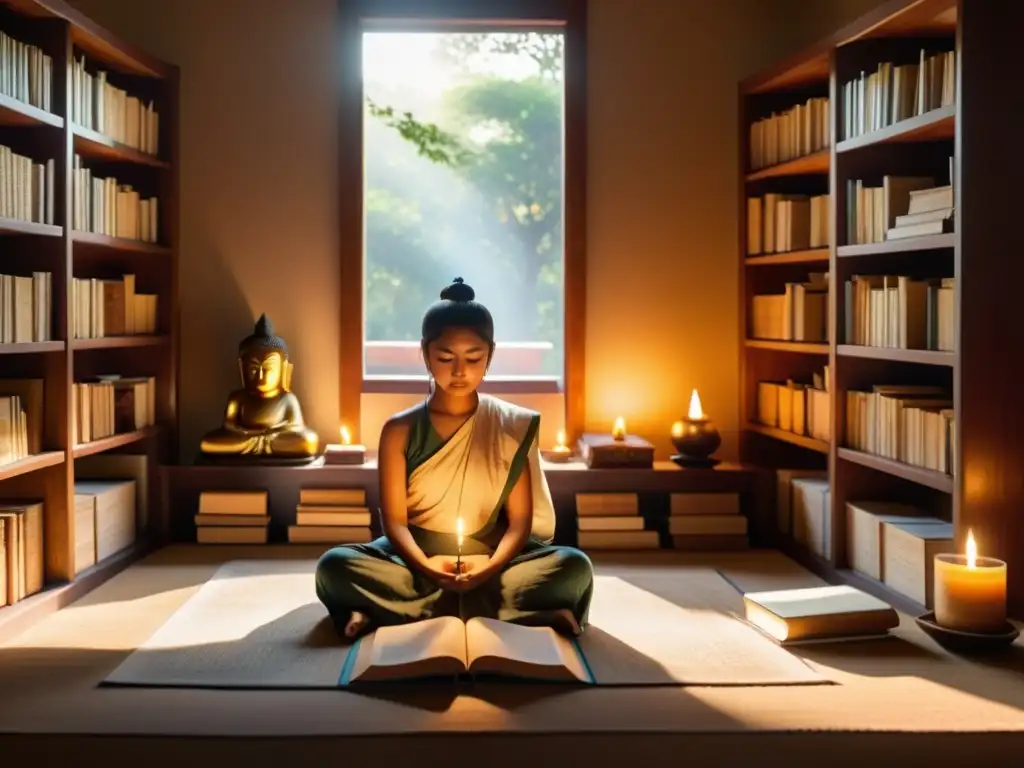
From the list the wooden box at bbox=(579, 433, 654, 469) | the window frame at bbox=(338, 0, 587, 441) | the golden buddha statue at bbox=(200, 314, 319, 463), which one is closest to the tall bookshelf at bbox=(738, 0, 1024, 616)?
the wooden box at bbox=(579, 433, 654, 469)

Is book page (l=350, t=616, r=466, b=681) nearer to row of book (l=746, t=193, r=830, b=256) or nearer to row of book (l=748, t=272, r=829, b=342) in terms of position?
row of book (l=748, t=272, r=829, b=342)

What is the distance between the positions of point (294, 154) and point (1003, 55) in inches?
114

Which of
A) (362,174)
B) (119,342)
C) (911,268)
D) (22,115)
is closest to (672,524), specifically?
(911,268)

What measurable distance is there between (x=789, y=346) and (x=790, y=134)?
0.86 m

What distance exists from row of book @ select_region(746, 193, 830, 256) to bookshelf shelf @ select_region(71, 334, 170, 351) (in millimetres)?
2521

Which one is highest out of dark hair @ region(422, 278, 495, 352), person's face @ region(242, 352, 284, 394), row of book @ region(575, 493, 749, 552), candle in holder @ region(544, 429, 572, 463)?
dark hair @ region(422, 278, 495, 352)

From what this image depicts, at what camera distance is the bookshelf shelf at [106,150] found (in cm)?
383

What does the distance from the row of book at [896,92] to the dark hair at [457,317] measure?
1.48 metres

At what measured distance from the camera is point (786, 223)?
451cm

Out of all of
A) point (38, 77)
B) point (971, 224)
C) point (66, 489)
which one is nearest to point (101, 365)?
point (66, 489)

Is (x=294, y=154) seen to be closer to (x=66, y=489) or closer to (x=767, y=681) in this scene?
(x=66, y=489)

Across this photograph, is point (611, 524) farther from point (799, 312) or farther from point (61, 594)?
point (61, 594)

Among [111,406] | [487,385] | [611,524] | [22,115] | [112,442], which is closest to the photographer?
[22,115]

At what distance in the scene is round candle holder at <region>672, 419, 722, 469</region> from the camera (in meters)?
4.53
